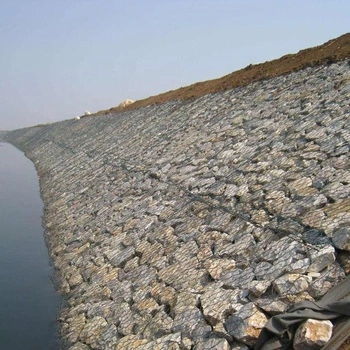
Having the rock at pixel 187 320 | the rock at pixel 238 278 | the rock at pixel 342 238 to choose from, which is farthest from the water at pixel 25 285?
the rock at pixel 342 238

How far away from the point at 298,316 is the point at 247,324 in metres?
0.69

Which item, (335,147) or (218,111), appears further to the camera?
(218,111)

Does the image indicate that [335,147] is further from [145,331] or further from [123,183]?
[123,183]

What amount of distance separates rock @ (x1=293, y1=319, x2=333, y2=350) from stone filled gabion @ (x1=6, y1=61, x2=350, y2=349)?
51 cm

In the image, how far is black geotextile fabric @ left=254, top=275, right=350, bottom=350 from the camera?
14.2 feet

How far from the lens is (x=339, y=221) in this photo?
5.73m

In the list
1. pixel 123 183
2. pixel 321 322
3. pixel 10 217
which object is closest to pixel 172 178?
pixel 123 183

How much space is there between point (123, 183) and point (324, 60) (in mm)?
8766

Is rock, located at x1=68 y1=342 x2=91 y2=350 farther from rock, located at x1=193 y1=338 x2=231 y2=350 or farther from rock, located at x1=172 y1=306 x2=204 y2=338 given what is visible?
rock, located at x1=193 y1=338 x2=231 y2=350

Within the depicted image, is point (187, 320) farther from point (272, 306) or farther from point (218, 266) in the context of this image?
point (272, 306)

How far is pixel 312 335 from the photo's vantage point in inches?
165

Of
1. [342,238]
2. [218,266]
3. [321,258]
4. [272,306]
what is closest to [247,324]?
[272,306]

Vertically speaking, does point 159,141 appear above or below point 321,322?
above

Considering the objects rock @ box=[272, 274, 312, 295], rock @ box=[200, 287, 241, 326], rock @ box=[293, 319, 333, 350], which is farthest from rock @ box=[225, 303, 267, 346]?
rock @ box=[293, 319, 333, 350]
